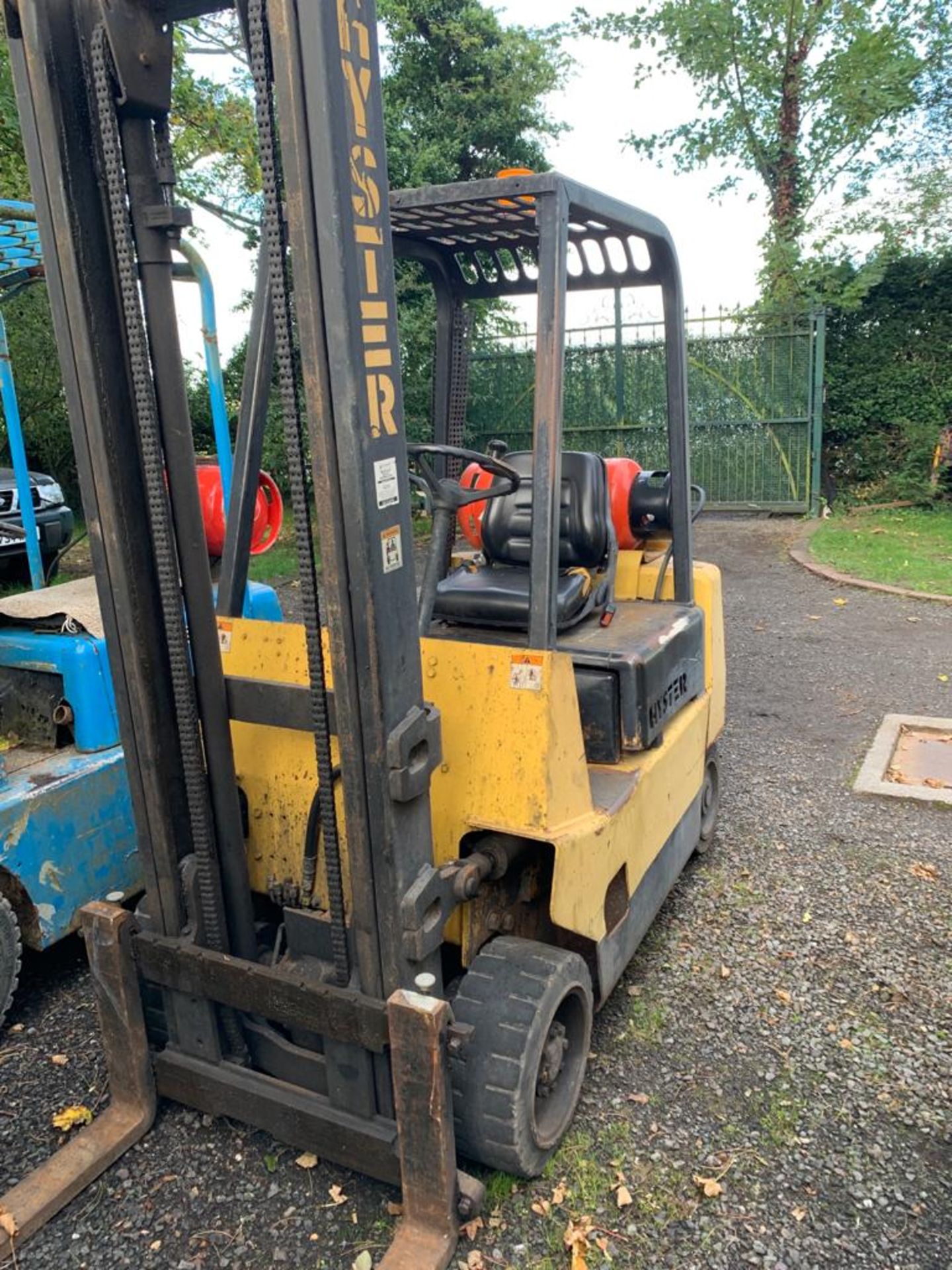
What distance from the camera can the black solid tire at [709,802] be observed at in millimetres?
4285

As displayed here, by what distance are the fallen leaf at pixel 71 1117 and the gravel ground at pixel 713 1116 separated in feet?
0.12

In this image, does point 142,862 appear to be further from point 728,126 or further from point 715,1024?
point 728,126

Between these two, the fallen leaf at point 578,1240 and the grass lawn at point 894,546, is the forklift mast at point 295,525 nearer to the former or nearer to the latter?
the fallen leaf at point 578,1240

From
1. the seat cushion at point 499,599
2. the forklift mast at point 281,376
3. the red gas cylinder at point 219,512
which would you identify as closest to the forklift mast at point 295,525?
the forklift mast at point 281,376

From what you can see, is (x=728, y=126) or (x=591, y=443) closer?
(x=591, y=443)

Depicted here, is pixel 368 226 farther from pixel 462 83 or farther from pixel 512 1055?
pixel 462 83

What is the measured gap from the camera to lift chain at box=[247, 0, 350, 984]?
6.45 feet

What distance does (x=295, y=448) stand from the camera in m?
2.17

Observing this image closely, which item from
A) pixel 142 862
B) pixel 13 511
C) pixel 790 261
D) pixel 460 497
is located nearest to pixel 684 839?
pixel 460 497

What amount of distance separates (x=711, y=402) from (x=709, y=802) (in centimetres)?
1026

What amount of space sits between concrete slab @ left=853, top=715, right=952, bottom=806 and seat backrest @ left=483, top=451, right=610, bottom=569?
2294 millimetres

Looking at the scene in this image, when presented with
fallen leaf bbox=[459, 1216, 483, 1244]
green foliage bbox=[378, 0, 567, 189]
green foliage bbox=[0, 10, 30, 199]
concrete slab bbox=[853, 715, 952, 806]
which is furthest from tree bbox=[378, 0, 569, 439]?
fallen leaf bbox=[459, 1216, 483, 1244]

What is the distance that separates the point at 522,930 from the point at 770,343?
11.8 m

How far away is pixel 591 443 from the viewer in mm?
13938
